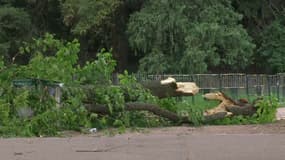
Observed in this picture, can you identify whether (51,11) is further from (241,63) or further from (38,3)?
(241,63)

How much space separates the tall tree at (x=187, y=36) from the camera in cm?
4084

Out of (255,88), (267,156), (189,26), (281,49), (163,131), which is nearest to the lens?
(267,156)

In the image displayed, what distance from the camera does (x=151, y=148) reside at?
9.94 m

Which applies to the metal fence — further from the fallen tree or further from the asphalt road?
the asphalt road

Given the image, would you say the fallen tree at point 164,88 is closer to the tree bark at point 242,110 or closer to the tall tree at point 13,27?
the tree bark at point 242,110

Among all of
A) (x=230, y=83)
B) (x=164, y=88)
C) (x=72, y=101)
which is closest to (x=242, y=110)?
(x=164, y=88)

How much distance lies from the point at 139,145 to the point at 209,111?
6211mm

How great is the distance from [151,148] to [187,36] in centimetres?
3146

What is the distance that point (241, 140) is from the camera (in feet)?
35.1

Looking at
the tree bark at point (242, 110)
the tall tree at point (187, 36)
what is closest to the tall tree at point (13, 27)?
the tall tree at point (187, 36)

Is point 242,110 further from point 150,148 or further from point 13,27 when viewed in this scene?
point 13,27

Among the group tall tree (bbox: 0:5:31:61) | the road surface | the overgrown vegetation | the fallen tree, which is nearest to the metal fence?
the fallen tree

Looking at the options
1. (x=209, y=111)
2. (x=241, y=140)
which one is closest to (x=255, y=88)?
(x=209, y=111)

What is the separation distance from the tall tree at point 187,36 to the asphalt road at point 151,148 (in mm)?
29378
